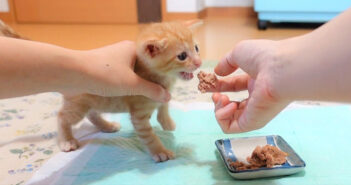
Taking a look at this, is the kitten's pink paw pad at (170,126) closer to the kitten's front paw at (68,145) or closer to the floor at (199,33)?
the kitten's front paw at (68,145)

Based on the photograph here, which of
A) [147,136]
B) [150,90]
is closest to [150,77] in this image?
[150,90]

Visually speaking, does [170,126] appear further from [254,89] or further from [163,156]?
[254,89]

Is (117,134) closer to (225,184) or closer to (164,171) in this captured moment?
(164,171)

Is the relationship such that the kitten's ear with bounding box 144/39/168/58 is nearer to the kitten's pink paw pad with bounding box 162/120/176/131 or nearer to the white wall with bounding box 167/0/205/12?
the kitten's pink paw pad with bounding box 162/120/176/131

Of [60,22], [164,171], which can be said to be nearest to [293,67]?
[164,171]

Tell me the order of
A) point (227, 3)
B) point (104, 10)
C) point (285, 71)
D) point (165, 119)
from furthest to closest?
point (227, 3) < point (104, 10) < point (165, 119) < point (285, 71)

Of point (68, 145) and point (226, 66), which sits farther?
point (68, 145)
